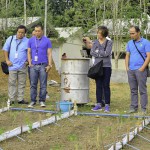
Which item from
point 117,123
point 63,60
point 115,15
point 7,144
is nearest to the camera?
point 7,144

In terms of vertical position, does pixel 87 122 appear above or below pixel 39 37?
below

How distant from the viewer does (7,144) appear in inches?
192

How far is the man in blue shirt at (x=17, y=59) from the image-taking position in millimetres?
7980

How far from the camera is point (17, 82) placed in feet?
26.9

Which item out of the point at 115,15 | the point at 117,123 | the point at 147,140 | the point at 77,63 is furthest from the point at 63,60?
the point at 115,15

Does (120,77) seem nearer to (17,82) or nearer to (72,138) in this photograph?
(17,82)

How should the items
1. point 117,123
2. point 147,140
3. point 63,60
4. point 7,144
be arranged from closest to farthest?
point 7,144, point 147,140, point 117,123, point 63,60

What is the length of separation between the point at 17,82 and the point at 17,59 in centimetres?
51

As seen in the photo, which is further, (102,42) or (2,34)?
(2,34)

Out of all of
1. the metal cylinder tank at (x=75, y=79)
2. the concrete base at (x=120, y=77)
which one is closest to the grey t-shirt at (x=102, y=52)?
the metal cylinder tank at (x=75, y=79)

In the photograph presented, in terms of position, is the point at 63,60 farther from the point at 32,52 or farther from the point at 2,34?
the point at 2,34

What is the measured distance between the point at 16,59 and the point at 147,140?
3.66 metres

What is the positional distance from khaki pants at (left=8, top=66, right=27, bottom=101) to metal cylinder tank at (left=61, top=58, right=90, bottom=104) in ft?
2.68

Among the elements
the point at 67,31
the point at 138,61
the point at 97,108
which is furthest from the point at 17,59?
the point at 67,31
